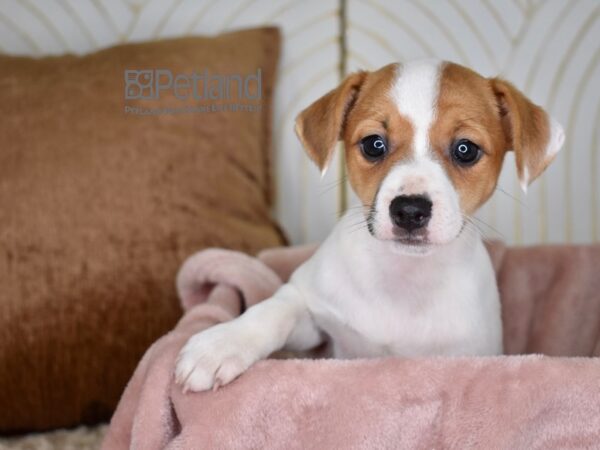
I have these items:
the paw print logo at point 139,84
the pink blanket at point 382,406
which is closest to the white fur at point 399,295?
the pink blanket at point 382,406

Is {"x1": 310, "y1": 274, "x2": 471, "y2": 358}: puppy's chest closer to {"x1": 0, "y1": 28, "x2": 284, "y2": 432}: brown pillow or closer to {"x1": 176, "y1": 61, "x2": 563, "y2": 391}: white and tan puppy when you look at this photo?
{"x1": 176, "y1": 61, "x2": 563, "y2": 391}: white and tan puppy

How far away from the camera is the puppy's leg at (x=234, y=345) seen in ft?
4.66

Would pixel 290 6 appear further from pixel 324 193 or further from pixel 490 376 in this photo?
pixel 490 376

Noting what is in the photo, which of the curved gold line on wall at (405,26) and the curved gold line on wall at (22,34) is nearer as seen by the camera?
the curved gold line on wall at (22,34)

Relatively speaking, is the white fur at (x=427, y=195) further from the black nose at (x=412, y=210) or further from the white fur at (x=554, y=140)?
the white fur at (x=554, y=140)

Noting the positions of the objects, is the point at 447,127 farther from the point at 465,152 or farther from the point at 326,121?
the point at 326,121

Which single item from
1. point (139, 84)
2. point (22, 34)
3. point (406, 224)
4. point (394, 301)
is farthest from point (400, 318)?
point (22, 34)

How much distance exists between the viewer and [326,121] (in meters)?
1.79

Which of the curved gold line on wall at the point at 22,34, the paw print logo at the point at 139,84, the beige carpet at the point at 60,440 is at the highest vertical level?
the curved gold line on wall at the point at 22,34

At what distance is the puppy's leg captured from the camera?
1419 millimetres

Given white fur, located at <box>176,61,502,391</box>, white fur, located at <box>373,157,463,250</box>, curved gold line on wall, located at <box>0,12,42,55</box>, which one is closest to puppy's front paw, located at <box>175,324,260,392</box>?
white fur, located at <box>176,61,502,391</box>

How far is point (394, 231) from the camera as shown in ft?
5.04

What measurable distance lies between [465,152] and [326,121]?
319mm

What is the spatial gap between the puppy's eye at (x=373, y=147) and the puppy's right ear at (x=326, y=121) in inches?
3.4
